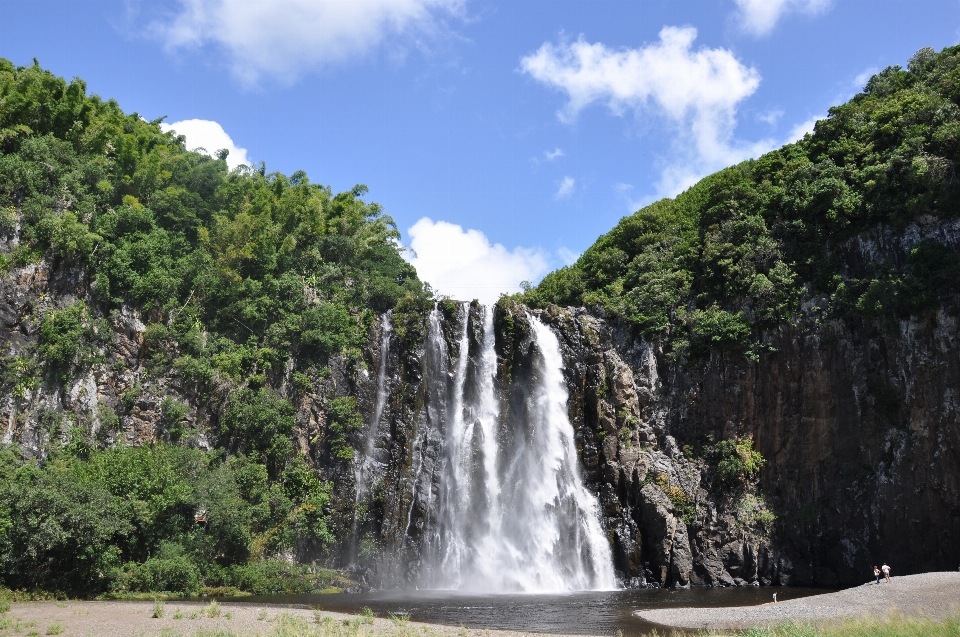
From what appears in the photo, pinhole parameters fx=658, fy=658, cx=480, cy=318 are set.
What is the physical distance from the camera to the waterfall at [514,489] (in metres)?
34.7

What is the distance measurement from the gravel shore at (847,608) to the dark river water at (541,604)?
162cm

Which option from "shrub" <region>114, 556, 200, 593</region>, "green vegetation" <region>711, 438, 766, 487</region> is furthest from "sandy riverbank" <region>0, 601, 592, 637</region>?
"green vegetation" <region>711, 438, 766, 487</region>

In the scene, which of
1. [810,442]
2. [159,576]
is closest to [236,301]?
[159,576]

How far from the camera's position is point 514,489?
37.0 meters

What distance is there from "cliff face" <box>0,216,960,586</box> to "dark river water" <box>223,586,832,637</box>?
10.7ft

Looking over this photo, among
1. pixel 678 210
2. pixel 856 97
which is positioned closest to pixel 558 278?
pixel 678 210

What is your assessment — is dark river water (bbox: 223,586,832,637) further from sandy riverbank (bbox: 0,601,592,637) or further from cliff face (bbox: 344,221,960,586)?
Result: cliff face (bbox: 344,221,960,586)

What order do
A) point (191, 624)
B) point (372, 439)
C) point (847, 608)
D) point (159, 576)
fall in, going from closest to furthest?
point (191, 624) → point (847, 608) → point (159, 576) → point (372, 439)

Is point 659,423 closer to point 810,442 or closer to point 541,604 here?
point 810,442

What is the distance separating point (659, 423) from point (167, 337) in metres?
28.5

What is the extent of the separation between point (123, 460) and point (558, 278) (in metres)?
34.7

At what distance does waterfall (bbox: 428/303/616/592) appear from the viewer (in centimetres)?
3469

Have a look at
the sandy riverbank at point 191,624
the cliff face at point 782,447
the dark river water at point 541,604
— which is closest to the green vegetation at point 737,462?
the cliff face at point 782,447

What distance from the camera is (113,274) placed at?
3544 cm
